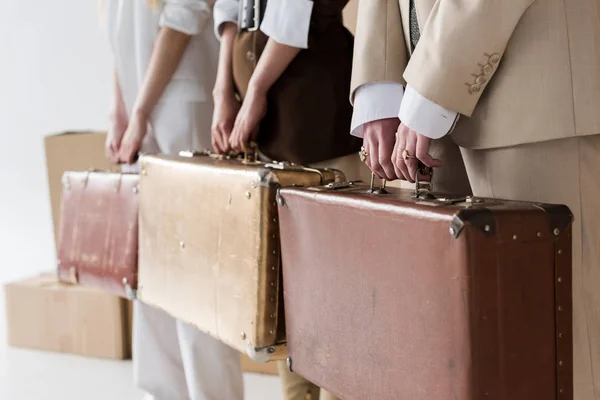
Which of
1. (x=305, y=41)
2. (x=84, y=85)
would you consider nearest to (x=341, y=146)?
(x=305, y=41)

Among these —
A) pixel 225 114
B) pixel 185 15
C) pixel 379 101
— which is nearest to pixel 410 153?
pixel 379 101

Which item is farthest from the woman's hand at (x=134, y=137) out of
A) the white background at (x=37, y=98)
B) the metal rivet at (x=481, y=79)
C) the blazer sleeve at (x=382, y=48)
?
the white background at (x=37, y=98)

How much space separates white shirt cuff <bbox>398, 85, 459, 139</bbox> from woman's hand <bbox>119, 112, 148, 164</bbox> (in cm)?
98

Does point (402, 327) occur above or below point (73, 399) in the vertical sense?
above

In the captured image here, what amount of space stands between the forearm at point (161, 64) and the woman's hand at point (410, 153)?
874 millimetres

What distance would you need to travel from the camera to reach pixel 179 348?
1.82 m

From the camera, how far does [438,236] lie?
0.74 metres

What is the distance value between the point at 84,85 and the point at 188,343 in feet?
5.47

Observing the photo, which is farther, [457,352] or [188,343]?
[188,343]

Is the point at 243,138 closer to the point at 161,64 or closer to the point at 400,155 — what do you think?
the point at 161,64

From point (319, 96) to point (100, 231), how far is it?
0.62m

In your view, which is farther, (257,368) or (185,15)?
(257,368)

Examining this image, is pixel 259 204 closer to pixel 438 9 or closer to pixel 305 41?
pixel 305 41

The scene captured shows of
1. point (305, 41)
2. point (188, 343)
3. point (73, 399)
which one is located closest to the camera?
point (305, 41)
